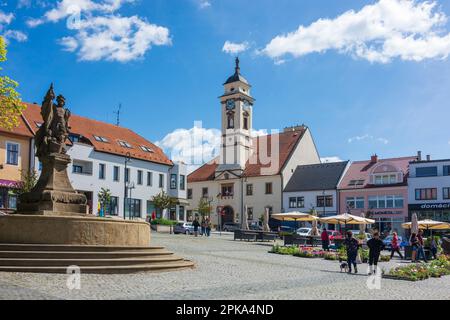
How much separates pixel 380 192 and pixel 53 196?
152 feet

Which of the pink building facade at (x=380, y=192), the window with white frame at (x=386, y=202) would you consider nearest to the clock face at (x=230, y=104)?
the pink building facade at (x=380, y=192)

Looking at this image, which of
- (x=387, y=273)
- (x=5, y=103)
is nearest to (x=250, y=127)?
(x=5, y=103)

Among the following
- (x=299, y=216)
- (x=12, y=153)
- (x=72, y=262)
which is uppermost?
(x=12, y=153)

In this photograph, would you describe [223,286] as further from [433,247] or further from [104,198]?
[104,198]

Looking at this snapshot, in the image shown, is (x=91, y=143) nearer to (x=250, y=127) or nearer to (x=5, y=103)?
(x=5, y=103)

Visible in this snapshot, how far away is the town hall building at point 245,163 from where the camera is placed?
6669 centimetres

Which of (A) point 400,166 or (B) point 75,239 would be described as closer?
(B) point 75,239

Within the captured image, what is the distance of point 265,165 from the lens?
227 ft

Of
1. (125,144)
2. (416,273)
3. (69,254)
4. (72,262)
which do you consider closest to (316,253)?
(416,273)

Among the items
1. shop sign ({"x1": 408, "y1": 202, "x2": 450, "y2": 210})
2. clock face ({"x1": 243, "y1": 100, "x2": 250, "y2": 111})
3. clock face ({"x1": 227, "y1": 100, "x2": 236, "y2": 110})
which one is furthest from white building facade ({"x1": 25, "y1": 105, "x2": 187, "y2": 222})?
shop sign ({"x1": 408, "y1": 202, "x2": 450, "y2": 210})

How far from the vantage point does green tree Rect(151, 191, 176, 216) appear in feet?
168

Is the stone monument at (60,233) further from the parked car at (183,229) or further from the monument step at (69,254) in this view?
the parked car at (183,229)
